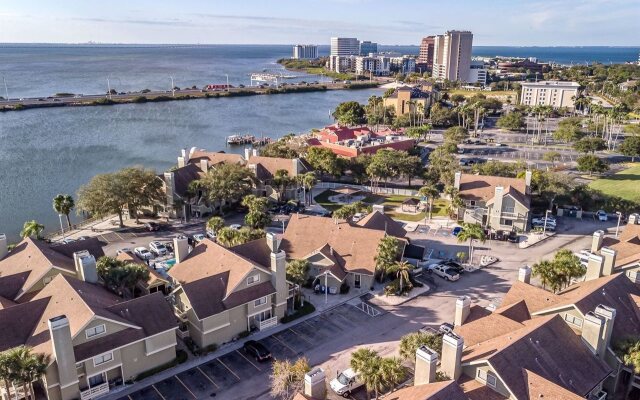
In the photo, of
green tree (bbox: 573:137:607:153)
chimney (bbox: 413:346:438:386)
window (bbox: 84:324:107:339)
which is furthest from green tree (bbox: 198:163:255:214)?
green tree (bbox: 573:137:607:153)

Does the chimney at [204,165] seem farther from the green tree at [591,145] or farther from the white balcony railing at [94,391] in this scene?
the green tree at [591,145]

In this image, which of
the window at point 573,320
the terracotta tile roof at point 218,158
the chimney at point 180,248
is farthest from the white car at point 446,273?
the terracotta tile roof at point 218,158

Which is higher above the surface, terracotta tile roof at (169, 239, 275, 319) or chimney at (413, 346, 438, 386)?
chimney at (413, 346, 438, 386)

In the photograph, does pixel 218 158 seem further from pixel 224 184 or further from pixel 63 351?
pixel 63 351

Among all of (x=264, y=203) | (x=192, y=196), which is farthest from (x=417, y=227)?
(x=192, y=196)

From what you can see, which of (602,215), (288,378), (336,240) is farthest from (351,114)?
(288,378)

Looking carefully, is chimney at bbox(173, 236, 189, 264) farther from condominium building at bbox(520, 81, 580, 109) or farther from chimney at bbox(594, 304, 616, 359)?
condominium building at bbox(520, 81, 580, 109)
